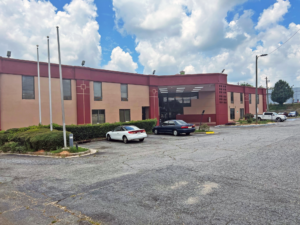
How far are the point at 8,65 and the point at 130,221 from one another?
21014 mm

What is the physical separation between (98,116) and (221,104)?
58.8ft

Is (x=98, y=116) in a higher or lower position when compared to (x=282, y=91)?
lower

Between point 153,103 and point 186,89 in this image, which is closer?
point 153,103

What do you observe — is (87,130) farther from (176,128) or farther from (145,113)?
(145,113)

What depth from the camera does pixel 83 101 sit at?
24.4 meters

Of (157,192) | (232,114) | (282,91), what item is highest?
(282,91)

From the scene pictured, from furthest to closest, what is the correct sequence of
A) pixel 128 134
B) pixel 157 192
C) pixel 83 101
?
pixel 83 101
pixel 128 134
pixel 157 192

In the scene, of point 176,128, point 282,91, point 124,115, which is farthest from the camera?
point 282,91

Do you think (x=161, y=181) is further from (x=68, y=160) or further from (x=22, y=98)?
(x=22, y=98)

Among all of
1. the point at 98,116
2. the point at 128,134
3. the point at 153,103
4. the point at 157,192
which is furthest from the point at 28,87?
the point at 157,192

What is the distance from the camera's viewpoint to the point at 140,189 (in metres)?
6.35

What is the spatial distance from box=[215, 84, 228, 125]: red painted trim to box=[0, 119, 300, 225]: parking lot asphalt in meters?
23.3

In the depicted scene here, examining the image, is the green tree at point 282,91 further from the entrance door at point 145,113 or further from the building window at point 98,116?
the building window at point 98,116

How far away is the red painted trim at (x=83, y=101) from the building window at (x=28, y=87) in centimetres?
432
